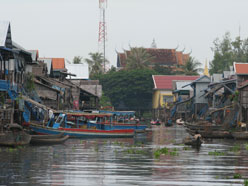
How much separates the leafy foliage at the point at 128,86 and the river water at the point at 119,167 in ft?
215

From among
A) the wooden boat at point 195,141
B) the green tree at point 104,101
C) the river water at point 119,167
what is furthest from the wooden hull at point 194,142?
the green tree at point 104,101

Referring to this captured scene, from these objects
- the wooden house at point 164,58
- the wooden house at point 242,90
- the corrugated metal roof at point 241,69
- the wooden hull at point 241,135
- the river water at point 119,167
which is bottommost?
the river water at point 119,167

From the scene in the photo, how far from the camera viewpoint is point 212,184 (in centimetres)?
1547

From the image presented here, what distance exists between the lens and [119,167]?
19547 mm

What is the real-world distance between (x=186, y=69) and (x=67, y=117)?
59.9 meters

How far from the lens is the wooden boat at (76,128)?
111ft

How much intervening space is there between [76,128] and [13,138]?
1170cm

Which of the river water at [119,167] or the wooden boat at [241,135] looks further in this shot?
the wooden boat at [241,135]

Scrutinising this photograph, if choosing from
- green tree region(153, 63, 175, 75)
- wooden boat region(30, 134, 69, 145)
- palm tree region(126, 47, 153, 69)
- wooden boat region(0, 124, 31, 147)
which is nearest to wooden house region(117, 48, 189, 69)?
green tree region(153, 63, 175, 75)

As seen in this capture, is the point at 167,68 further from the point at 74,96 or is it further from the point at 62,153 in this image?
the point at 62,153

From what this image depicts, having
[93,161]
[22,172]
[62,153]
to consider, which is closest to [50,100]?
[62,153]

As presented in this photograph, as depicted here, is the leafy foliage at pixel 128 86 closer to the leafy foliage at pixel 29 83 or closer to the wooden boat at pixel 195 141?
the leafy foliage at pixel 29 83

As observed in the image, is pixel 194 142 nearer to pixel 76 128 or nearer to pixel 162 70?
pixel 76 128

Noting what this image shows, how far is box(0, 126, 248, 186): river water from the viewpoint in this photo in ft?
52.3
